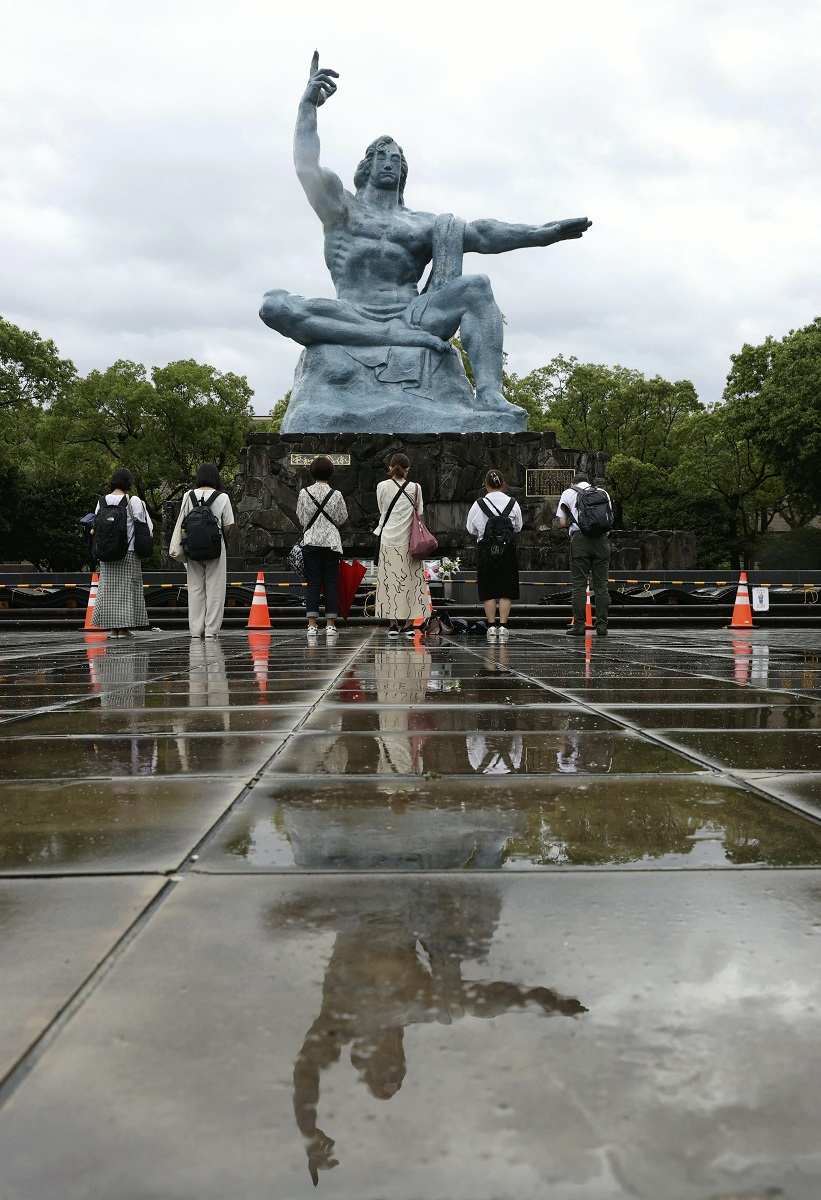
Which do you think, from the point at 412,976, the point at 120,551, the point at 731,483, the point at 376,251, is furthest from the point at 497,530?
the point at 731,483

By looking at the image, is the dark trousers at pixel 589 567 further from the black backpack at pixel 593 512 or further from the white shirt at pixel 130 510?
the white shirt at pixel 130 510

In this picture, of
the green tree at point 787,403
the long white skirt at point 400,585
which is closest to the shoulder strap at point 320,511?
the long white skirt at point 400,585

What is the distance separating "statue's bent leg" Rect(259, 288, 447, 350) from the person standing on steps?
38.2 ft

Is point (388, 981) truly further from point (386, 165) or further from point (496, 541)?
point (386, 165)

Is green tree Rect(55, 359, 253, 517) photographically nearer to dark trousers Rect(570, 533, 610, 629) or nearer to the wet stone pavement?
dark trousers Rect(570, 533, 610, 629)

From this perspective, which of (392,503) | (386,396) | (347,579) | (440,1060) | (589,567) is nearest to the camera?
(440,1060)

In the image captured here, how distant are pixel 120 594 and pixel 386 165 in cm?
1392

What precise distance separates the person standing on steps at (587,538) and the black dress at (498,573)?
0.63 metres

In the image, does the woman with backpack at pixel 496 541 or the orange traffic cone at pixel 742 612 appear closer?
the woman with backpack at pixel 496 541

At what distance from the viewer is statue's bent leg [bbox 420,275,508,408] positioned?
22.3 meters

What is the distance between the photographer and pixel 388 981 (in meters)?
1.27

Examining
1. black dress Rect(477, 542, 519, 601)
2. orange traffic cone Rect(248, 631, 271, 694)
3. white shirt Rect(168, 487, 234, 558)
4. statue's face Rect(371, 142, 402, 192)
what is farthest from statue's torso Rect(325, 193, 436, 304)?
black dress Rect(477, 542, 519, 601)

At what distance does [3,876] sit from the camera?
179 cm

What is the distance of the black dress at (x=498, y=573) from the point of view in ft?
35.6
